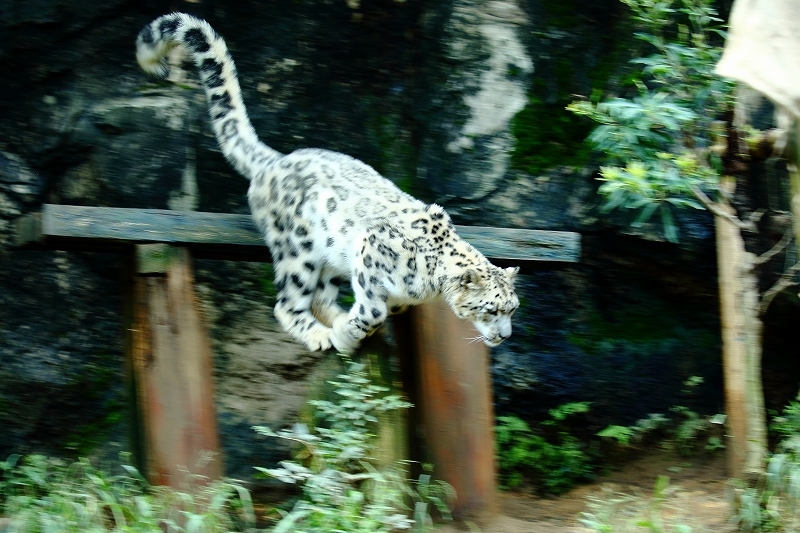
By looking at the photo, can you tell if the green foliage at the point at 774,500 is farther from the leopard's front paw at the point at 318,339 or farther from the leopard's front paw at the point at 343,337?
the leopard's front paw at the point at 318,339

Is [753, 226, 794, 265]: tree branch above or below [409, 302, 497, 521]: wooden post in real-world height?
above

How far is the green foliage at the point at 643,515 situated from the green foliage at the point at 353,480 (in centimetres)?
80

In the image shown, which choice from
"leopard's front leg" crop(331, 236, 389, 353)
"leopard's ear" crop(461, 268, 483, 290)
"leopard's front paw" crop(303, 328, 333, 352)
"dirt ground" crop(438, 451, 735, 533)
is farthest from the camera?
"dirt ground" crop(438, 451, 735, 533)

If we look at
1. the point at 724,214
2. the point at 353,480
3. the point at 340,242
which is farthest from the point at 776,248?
the point at 353,480

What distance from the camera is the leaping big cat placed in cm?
456

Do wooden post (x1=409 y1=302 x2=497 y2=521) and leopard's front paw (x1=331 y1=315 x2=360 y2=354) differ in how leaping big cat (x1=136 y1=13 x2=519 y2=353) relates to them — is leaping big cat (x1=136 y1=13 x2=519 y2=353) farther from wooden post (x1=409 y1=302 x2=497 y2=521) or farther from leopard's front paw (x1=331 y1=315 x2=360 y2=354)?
wooden post (x1=409 y1=302 x2=497 y2=521)

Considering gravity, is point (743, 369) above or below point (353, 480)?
above

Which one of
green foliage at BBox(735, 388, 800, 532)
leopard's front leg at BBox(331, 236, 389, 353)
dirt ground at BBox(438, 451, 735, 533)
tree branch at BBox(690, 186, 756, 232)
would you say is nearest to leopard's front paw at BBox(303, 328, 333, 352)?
leopard's front leg at BBox(331, 236, 389, 353)

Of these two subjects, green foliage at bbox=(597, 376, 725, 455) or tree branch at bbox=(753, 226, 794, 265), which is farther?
green foliage at bbox=(597, 376, 725, 455)

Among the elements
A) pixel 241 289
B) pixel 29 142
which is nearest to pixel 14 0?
pixel 29 142

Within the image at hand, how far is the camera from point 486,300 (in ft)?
15.4

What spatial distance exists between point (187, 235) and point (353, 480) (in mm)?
1421

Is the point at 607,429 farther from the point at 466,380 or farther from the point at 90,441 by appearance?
the point at 90,441

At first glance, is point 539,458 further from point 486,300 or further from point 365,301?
point 365,301
